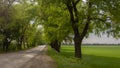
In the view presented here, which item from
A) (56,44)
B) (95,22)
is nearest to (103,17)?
→ (95,22)

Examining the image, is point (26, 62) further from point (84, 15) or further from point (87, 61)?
point (87, 61)

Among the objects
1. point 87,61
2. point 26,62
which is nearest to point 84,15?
point 87,61

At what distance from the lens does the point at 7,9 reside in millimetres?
50500

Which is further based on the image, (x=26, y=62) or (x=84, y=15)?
(x=84, y=15)

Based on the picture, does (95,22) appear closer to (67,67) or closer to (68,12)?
(68,12)

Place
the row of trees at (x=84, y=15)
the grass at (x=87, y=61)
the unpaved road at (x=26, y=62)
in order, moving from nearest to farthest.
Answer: the unpaved road at (x=26, y=62) → the grass at (x=87, y=61) → the row of trees at (x=84, y=15)

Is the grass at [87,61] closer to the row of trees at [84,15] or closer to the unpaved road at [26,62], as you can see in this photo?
the unpaved road at [26,62]

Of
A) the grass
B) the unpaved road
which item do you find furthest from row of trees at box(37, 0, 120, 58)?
the unpaved road

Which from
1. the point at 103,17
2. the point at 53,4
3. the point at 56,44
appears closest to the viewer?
the point at 53,4

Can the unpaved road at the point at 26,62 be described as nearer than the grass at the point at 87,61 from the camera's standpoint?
Yes

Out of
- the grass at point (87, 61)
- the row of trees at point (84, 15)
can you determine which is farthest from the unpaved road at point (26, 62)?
the row of trees at point (84, 15)

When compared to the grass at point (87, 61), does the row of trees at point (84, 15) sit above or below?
above

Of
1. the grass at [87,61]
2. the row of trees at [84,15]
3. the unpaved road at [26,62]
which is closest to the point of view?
the unpaved road at [26,62]

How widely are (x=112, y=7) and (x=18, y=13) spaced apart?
31613 millimetres
